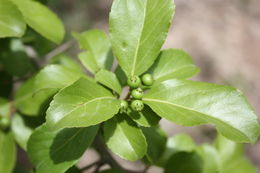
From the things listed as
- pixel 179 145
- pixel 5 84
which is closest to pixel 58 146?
pixel 5 84

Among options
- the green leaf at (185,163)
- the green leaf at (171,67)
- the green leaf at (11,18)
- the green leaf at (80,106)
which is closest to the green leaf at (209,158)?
the green leaf at (185,163)

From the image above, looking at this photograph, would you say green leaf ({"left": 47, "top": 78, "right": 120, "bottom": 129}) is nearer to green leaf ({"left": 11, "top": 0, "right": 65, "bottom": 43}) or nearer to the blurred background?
green leaf ({"left": 11, "top": 0, "right": 65, "bottom": 43})

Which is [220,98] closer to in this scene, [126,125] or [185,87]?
[185,87]

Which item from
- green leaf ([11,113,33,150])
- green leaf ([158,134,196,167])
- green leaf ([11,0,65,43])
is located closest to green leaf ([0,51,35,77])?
green leaf ([11,113,33,150])

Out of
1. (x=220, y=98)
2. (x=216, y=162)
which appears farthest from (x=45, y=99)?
(x=216, y=162)

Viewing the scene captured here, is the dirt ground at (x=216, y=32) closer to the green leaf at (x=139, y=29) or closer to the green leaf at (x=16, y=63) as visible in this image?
the green leaf at (x=16, y=63)

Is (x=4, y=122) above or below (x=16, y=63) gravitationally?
below

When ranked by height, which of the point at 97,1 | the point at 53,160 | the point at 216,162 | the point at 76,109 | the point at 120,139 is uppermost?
the point at 76,109

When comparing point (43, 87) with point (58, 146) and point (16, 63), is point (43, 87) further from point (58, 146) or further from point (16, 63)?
point (16, 63)
